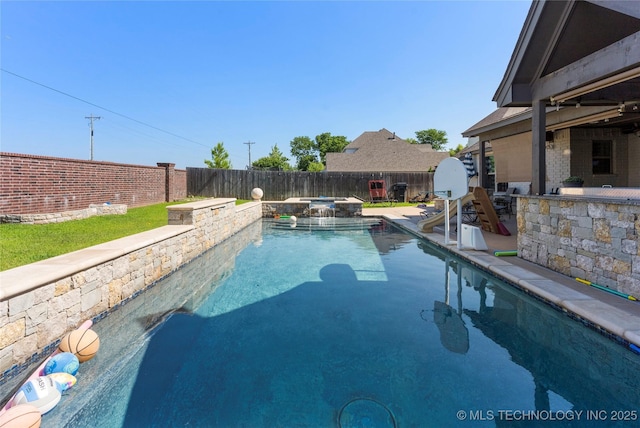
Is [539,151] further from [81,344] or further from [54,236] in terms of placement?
[54,236]

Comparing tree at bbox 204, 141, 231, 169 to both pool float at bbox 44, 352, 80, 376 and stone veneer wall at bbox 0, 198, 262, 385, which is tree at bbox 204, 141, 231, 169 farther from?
pool float at bbox 44, 352, 80, 376

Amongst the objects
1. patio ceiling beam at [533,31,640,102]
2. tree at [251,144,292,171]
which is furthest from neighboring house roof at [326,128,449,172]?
tree at [251,144,292,171]

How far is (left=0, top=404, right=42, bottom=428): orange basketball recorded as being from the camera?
6.19 ft

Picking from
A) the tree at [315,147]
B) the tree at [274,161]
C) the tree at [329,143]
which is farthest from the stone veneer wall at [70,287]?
the tree at [329,143]

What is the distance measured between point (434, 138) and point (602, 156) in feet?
197

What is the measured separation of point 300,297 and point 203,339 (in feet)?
5.31

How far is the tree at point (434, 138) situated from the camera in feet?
218

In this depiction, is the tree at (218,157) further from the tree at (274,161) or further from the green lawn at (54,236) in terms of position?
the green lawn at (54,236)

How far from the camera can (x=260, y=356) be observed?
Result: 3027 mm

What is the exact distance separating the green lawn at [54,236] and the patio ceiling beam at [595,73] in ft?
25.4

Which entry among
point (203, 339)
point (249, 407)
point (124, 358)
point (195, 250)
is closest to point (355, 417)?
point (249, 407)

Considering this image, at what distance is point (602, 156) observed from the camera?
9812 mm

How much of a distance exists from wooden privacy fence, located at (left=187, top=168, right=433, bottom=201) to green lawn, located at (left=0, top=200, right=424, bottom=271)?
10.4 meters

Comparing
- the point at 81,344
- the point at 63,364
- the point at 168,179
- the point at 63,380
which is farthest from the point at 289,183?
the point at 63,380
